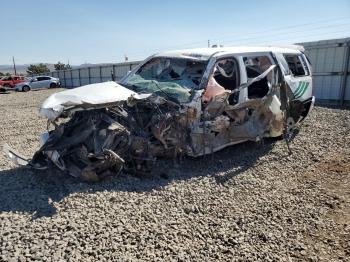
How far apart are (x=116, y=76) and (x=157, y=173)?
2180cm

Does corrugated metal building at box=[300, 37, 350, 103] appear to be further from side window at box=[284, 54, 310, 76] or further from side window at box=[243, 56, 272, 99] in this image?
side window at box=[243, 56, 272, 99]

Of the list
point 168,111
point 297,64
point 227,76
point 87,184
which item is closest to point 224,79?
point 227,76

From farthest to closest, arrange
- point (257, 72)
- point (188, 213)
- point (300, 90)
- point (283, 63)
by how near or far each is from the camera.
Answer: point (300, 90)
point (283, 63)
point (257, 72)
point (188, 213)

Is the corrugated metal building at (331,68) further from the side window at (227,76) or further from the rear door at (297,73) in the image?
the side window at (227,76)

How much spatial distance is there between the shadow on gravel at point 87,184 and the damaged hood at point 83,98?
0.95 metres

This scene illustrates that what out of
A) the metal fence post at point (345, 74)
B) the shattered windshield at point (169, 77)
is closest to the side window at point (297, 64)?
the shattered windshield at point (169, 77)

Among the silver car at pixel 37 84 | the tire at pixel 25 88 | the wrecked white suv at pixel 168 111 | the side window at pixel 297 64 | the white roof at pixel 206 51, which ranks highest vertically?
the white roof at pixel 206 51

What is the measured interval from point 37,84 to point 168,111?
30747mm

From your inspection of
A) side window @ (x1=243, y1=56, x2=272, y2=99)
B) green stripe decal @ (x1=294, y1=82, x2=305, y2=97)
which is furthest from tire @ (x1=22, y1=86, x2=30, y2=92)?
green stripe decal @ (x1=294, y1=82, x2=305, y2=97)

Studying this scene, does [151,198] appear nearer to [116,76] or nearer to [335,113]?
[335,113]

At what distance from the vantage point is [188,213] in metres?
4.13

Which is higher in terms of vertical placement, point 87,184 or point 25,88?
point 87,184

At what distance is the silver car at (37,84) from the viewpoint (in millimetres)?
31891

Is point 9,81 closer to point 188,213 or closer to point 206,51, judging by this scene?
point 206,51
